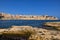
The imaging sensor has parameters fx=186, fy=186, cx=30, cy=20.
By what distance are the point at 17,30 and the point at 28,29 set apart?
974mm

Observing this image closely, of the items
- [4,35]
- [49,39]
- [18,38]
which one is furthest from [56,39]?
[4,35]

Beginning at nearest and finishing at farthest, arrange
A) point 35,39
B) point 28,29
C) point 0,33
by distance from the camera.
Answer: point 35,39, point 28,29, point 0,33

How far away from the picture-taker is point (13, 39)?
16.7 meters

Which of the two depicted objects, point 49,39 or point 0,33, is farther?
point 0,33

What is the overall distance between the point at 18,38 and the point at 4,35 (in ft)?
4.70

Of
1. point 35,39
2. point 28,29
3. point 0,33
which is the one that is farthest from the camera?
point 0,33

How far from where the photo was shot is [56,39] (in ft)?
53.3

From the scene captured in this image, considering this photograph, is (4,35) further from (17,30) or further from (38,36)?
(38,36)

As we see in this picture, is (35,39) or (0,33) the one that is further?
(0,33)

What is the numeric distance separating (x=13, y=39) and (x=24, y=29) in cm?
139

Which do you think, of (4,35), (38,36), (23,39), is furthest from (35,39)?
(4,35)

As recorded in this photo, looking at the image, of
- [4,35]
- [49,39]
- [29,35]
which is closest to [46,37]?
[49,39]

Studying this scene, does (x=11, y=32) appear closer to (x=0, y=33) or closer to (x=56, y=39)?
(x=0, y=33)

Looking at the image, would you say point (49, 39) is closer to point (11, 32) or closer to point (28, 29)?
point (28, 29)
